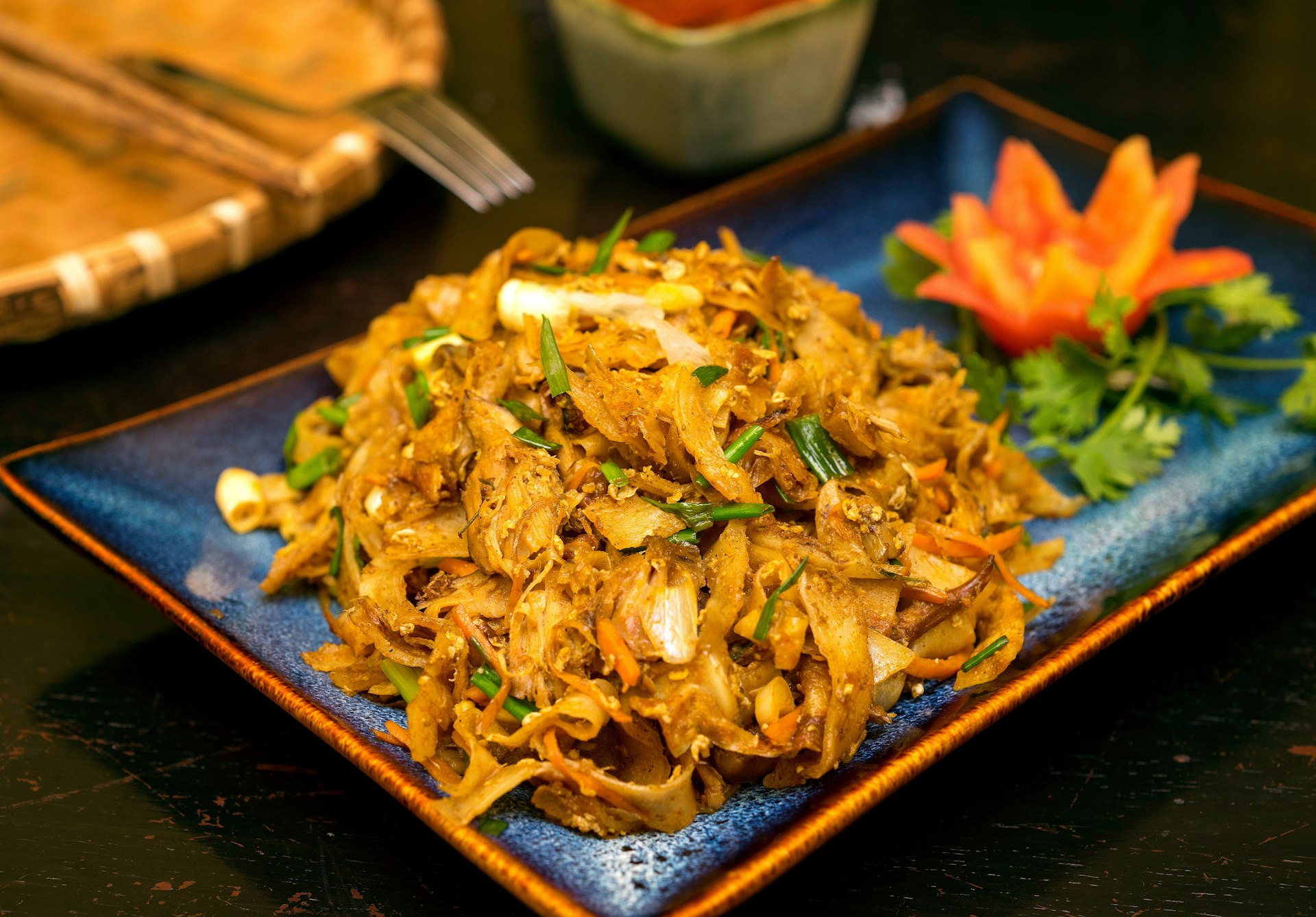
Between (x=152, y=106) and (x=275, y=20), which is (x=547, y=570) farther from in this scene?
(x=275, y=20)

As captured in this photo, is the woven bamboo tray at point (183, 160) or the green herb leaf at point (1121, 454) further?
the woven bamboo tray at point (183, 160)

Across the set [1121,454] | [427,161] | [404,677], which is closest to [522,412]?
[404,677]

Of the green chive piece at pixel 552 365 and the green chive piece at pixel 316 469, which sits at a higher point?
the green chive piece at pixel 552 365

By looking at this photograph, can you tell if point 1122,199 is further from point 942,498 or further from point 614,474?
point 614,474

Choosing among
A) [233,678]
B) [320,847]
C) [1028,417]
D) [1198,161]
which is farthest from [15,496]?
[1198,161]

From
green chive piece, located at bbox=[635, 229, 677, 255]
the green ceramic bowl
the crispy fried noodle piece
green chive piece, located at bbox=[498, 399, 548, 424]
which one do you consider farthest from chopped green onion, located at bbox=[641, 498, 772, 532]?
the green ceramic bowl

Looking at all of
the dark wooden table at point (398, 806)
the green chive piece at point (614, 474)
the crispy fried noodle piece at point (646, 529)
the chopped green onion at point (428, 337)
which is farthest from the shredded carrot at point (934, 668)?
the chopped green onion at point (428, 337)

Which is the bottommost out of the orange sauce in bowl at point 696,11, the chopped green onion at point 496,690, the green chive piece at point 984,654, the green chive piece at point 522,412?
the chopped green onion at point 496,690

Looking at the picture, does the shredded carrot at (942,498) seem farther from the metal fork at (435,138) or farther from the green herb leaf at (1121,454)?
the metal fork at (435,138)
